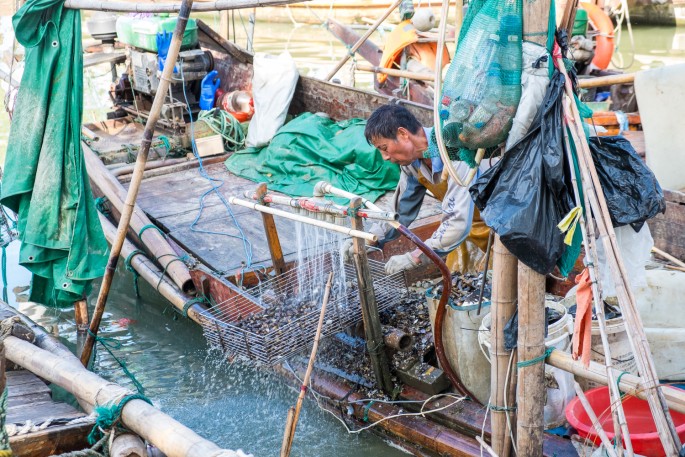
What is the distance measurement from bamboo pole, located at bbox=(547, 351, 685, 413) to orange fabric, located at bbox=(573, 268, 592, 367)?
31 mm

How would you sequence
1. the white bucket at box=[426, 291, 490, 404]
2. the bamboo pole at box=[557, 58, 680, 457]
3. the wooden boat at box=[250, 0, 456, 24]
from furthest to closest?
the wooden boat at box=[250, 0, 456, 24], the white bucket at box=[426, 291, 490, 404], the bamboo pole at box=[557, 58, 680, 457]

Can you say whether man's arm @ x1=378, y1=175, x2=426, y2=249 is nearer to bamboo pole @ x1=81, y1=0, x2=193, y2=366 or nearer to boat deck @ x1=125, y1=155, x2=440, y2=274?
boat deck @ x1=125, y1=155, x2=440, y2=274

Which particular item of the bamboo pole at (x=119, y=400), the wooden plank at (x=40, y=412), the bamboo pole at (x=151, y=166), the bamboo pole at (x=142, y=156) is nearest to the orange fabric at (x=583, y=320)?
the bamboo pole at (x=119, y=400)

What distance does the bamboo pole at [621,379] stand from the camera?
115 inches

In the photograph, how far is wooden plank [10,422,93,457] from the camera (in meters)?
3.38

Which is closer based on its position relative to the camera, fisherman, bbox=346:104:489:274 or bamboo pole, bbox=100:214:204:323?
fisherman, bbox=346:104:489:274

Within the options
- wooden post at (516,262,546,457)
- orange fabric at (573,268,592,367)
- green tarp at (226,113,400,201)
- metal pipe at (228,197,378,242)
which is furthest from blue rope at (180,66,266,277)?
orange fabric at (573,268,592,367)

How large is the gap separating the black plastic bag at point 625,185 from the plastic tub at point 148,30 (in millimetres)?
6619

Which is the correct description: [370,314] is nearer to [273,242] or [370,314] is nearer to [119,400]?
[273,242]

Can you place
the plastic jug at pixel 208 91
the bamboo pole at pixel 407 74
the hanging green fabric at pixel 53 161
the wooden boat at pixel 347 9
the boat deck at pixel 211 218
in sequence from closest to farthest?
the hanging green fabric at pixel 53 161, the boat deck at pixel 211 218, the bamboo pole at pixel 407 74, the plastic jug at pixel 208 91, the wooden boat at pixel 347 9

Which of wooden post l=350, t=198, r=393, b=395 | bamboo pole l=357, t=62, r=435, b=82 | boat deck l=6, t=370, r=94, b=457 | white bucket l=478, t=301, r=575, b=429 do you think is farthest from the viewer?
bamboo pole l=357, t=62, r=435, b=82

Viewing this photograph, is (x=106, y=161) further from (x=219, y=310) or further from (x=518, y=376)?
(x=518, y=376)

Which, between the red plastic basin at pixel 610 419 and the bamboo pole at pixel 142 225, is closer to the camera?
the red plastic basin at pixel 610 419

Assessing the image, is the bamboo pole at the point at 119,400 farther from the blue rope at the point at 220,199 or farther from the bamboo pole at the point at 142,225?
the blue rope at the point at 220,199
